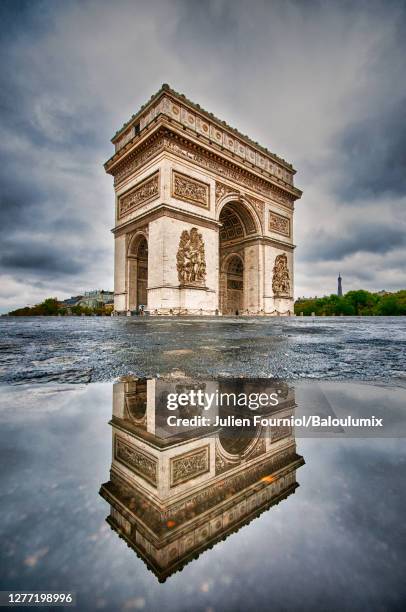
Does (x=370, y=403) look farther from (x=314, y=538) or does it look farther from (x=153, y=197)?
(x=153, y=197)

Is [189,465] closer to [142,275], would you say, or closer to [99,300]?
[142,275]

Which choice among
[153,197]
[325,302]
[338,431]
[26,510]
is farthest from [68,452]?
[325,302]

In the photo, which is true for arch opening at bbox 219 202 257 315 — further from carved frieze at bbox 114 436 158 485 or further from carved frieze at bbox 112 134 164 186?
carved frieze at bbox 114 436 158 485

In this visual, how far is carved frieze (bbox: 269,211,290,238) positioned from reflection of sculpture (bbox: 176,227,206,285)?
6333mm

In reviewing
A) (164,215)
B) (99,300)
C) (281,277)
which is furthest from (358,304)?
(99,300)

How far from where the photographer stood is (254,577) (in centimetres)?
32

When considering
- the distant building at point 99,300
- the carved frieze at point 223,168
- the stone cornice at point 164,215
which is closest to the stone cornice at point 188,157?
the carved frieze at point 223,168

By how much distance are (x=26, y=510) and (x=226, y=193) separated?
15.7 m

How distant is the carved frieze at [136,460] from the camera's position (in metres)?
0.57

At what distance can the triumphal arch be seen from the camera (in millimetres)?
12281

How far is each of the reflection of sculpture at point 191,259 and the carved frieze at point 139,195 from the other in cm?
218

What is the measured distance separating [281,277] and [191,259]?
7.05m

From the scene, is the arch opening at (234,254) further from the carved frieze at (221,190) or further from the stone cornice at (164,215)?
the stone cornice at (164,215)

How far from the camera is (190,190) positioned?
13141 mm
